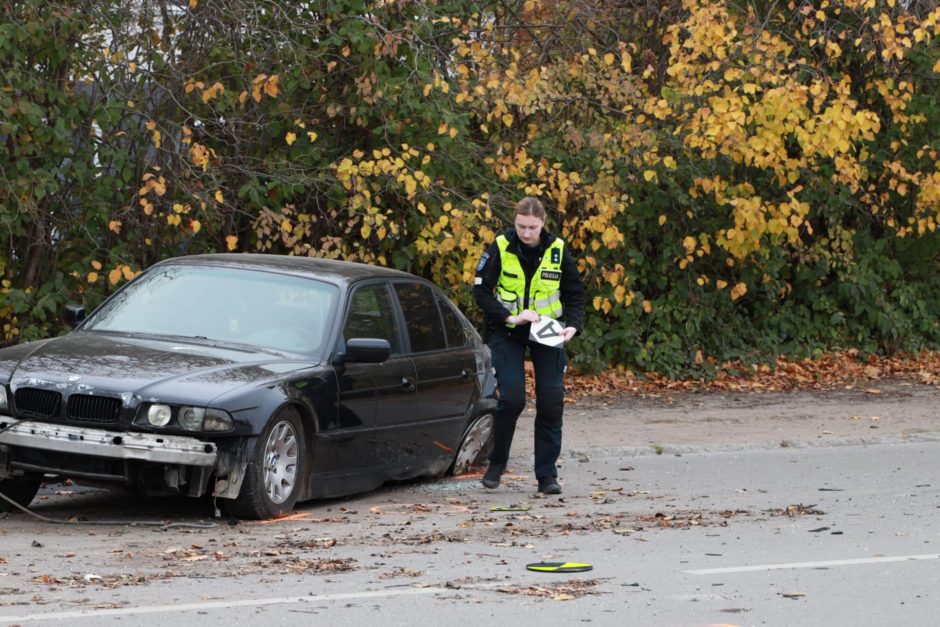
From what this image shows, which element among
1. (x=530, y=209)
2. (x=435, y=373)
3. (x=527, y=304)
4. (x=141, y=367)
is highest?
(x=530, y=209)

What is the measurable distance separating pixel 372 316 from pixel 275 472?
161cm

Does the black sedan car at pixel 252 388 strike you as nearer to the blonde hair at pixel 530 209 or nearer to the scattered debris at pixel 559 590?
the blonde hair at pixel 530 209

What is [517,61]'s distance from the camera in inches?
644

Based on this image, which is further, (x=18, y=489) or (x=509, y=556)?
(x=18, y=489)

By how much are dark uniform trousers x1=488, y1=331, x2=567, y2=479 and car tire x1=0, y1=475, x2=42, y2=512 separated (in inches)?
115

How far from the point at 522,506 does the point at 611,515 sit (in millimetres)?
646

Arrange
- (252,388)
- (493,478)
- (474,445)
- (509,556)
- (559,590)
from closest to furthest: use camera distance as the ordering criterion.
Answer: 1. (559,590)
2. (509,556)
3. (252,388)
4. (493,478)
5. (474,445)

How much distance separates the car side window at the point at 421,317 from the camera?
10.8 m

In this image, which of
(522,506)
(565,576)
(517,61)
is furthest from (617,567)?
(517,61)

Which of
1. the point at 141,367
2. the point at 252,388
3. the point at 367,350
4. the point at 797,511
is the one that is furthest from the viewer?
the point at 797,511

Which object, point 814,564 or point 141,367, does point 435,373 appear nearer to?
point 141,367

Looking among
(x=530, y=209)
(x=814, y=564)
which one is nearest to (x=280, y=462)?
(x=530, y=209)

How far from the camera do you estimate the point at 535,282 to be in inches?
410

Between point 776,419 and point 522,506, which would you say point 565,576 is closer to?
point 522,506
